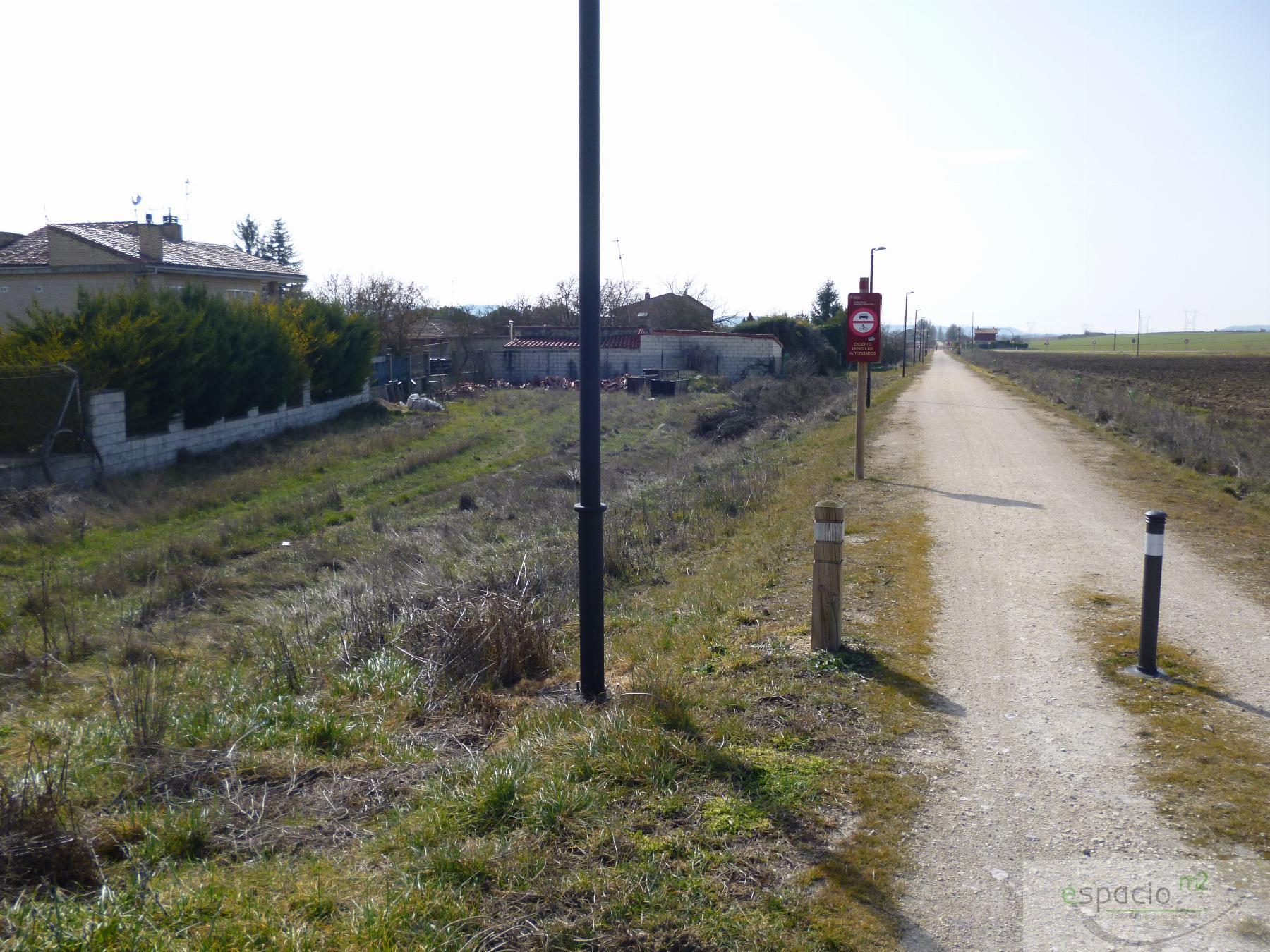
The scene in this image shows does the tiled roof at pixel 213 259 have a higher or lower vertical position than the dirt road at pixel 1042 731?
higher

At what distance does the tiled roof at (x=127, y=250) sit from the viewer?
29562mm

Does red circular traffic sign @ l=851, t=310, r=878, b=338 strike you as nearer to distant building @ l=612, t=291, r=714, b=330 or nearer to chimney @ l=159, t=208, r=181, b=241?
chimney @ l=159, t=208, r=181, b=241

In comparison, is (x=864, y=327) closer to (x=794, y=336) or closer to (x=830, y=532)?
(x=830, y=532)

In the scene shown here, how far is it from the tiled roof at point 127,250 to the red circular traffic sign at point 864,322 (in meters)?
23.5

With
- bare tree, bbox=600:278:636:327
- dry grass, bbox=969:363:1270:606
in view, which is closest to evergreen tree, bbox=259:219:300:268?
bare tree, bbox=600:278:636:327

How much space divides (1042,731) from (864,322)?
33.6ft

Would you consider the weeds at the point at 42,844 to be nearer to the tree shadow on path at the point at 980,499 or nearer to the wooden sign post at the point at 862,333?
the tree shadow on path at the point at 980,499

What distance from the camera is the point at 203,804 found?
4.54m

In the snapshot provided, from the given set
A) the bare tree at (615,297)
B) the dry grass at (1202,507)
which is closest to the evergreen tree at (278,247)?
the bare tree at (615,297)

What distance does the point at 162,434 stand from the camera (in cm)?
2156

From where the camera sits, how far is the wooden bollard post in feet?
21.0

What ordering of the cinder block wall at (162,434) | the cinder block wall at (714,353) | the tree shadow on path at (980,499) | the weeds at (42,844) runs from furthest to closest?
the cinder block wall at (714,353) < the cinder block wall at (162,434) < the tree shadow on path at (980,499) < the weeds at (42,844)

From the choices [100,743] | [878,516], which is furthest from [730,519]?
[100,743]

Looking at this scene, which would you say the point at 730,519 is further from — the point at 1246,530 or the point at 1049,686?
the point at 1049,686
